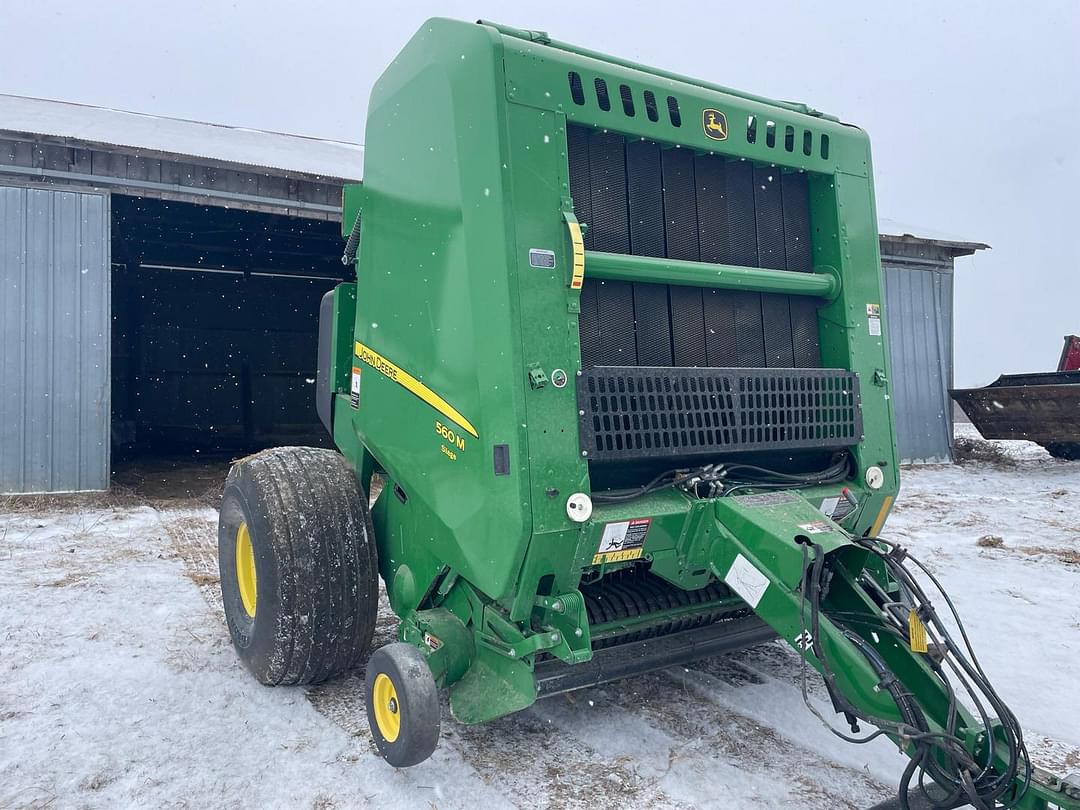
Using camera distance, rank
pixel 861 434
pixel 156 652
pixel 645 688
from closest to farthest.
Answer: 1. pixel 861 434
2. pixel 645 688
3. pixel 156 652

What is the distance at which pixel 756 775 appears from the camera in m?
2.67

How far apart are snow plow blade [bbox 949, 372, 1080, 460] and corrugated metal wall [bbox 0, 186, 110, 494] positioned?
38.2 feet

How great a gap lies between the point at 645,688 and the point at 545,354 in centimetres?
A: 167

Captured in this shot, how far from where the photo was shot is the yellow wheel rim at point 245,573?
12.0ft

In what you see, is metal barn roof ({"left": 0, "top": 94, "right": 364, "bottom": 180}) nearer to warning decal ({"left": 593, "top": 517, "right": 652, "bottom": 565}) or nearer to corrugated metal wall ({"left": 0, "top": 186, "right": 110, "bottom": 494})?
corrugated metal wall ({"left": 0, "top": 186, "right": 110, "bottom": 494})

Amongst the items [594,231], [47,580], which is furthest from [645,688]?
[47,580]

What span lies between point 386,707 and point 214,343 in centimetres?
1700

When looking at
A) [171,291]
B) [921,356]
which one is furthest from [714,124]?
[171,291]

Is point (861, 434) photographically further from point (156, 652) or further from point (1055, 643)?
point (156, 652)

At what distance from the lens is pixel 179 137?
35.4 ft

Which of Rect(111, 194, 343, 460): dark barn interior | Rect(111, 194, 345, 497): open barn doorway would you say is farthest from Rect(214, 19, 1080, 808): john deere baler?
Rect(111, 194, 343, 460): dark barn interior

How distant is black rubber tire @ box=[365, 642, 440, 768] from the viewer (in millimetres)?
2477

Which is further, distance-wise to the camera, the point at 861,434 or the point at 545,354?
the point at 861,434

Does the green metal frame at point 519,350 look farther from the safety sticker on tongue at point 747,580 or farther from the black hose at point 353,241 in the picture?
the black hose at point 353,241
